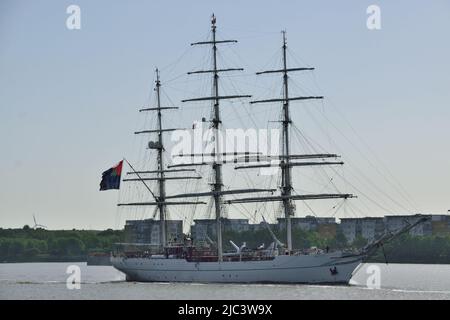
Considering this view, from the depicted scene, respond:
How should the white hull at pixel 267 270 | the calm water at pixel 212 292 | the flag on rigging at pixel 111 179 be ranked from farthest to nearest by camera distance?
the flag on rigging at pixel 111 179 → the white hull at pixel 267 270 → the calm water at pixel 212 292

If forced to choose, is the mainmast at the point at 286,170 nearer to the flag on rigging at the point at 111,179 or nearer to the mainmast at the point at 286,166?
the mainmast at the point at 286,166

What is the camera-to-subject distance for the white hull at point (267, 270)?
99.2m

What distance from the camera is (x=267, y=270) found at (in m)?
101

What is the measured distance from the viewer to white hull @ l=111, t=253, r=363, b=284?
99250 mm

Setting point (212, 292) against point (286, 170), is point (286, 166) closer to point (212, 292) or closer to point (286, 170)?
point (286, 170)

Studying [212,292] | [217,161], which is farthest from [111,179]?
[212,292]

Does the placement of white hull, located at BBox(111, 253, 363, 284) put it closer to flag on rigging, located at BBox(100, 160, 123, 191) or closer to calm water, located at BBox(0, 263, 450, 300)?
calm water, located at BBox(0, 263, 450, 300)

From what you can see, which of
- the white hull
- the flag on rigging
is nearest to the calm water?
the white hull

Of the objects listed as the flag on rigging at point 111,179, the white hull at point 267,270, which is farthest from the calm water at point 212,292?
the flag on rigging at point 111,179

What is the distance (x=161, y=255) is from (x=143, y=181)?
32.0 feet

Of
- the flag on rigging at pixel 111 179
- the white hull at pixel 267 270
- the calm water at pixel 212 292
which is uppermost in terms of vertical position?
the flag on rigging at pixel 111 179

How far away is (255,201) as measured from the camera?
106 m

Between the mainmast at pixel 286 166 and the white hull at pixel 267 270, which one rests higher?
the mainmast at pixel 286 166
